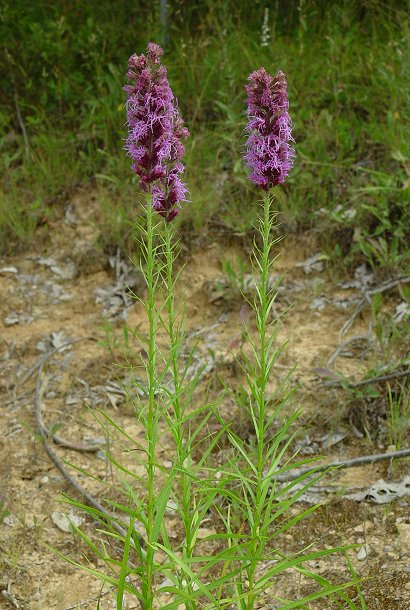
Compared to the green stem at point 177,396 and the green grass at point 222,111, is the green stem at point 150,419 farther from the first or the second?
the green grass at point 222,111

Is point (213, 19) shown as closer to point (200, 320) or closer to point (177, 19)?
point (177, 19)

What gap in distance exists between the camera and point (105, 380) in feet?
14.0

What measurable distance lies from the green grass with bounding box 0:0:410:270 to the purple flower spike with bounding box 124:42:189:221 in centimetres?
257

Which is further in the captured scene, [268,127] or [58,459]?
[58,459]

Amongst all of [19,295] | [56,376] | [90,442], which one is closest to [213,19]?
[19,295]

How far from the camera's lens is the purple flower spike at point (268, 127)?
204 centimetres

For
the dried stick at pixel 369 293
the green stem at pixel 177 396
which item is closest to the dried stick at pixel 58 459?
the green stem at pixel 177 396

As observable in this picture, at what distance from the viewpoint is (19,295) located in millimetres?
5125

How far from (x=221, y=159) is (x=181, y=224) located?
691 millimetres

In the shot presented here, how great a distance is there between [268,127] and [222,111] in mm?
3672

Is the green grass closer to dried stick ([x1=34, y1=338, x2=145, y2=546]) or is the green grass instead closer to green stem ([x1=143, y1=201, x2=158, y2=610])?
dried stick ([x1=34, y1=338, x2=145, y2=546])

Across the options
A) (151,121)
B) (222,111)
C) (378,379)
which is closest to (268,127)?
(151,121)

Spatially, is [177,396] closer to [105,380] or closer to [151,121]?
[151,121]

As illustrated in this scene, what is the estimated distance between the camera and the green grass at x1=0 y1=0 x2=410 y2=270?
4.88m
